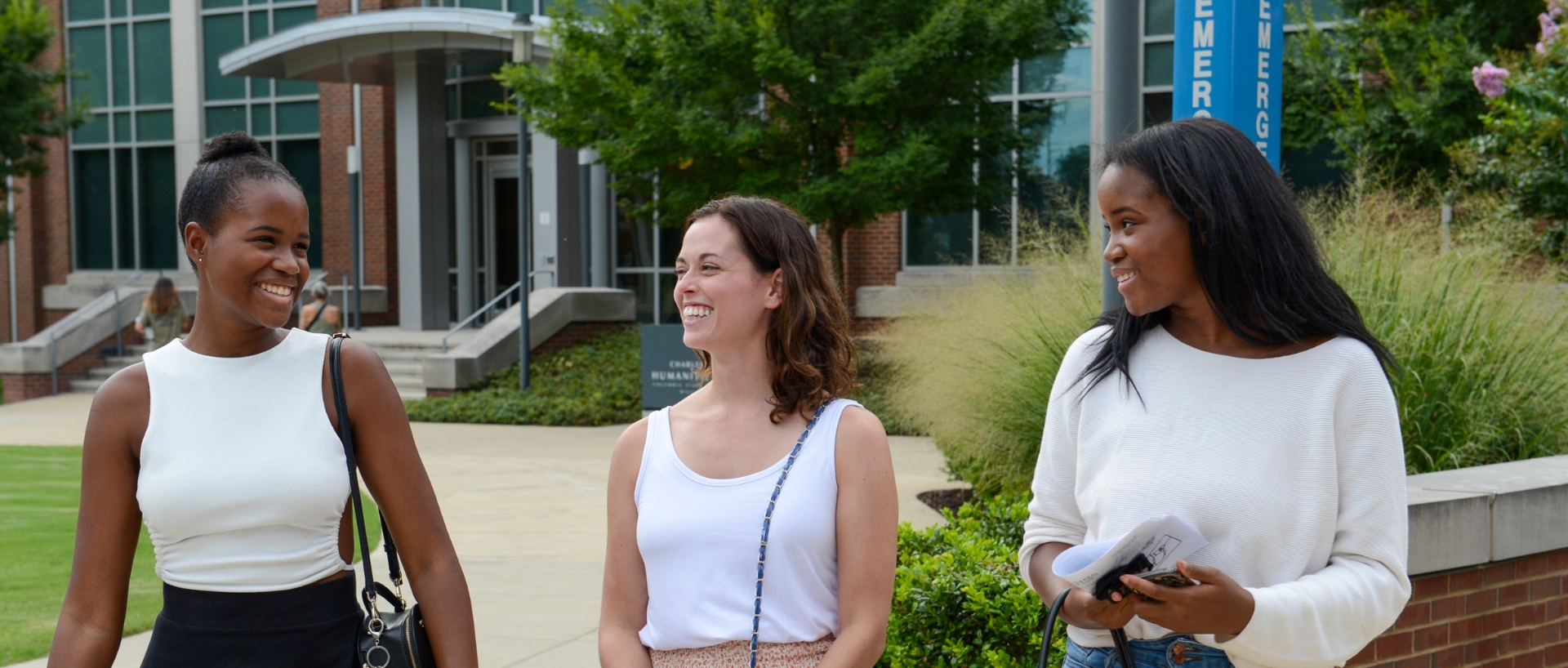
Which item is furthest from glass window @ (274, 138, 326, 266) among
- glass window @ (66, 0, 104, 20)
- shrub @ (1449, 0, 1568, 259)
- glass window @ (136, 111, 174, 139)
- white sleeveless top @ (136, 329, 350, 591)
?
white sleeveless top @ (136, 329, 350, 591)

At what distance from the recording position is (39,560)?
7.93 metres

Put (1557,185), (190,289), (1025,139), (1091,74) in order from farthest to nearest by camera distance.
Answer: (190,289)
(1091,74)
(1025,139)
(1557,185)

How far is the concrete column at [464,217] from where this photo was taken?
2495cm

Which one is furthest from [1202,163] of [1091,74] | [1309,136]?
[1091,74]

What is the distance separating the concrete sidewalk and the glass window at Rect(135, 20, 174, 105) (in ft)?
39.1

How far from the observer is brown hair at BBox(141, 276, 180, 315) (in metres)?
16.2

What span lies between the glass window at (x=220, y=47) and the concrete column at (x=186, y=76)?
16cm

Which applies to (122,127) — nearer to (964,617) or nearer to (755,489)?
(964,617)

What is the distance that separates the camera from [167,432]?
222 cm

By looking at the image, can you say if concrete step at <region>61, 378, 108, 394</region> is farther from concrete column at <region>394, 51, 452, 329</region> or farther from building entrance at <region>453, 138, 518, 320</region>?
building entrance at <region>453, 138, 518, 320</region>

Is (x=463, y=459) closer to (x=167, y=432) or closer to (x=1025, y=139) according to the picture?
(x=1025, y=139)

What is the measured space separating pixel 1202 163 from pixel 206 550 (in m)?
1.75

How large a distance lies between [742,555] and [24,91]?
2529cm

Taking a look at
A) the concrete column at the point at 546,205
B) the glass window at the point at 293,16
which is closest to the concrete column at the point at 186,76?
the glass window at the point at 293,16
